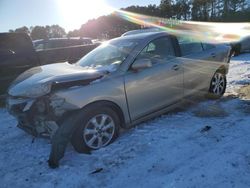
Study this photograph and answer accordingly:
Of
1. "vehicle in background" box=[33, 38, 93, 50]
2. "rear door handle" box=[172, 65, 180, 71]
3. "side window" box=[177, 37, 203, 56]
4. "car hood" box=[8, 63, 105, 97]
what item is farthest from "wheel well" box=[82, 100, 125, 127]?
"vehicle in background" box=[33, 38, 93, 50]

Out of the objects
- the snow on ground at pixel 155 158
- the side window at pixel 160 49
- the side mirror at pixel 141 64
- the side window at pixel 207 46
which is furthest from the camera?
the side window at pixel 207 46

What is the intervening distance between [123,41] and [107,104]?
153 centimetres

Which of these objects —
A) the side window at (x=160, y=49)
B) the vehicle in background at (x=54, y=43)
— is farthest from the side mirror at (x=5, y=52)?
the vehicle in background at (x=54, y=43)

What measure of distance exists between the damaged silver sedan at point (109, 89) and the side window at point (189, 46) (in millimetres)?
22

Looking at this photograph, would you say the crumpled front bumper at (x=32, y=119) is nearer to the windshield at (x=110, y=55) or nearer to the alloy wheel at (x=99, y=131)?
the alloy wheel at (x=99, y=131)

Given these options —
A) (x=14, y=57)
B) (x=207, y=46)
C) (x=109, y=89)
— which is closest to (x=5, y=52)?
(x=14, y=57)

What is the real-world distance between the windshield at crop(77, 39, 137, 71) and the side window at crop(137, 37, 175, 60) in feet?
0.81

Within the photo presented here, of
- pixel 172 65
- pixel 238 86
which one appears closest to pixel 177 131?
pixel 172 65

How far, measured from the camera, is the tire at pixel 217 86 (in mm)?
6062

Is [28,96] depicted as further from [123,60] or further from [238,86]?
[238,86]

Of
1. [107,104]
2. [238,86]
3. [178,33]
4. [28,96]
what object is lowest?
[238,86]

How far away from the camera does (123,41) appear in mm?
5102

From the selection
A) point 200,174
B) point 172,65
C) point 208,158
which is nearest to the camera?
point 200,174

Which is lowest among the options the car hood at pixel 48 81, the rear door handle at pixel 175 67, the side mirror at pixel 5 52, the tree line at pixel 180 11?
the tree line at pixel 180 11
